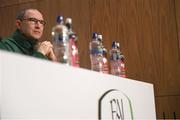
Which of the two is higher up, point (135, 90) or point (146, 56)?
point (146, 56)

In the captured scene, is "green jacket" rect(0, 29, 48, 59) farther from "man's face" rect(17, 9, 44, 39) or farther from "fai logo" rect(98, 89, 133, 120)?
"fai logo" rect(98, 89, 133, 120)

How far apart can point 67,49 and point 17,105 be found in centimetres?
52

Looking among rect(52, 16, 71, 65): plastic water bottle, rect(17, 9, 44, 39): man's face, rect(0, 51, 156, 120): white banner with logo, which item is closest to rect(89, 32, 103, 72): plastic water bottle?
→ rect(0, 51, 156, 120): white banner with logo

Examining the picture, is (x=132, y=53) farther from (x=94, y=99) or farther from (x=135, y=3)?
(x=94, y=99)

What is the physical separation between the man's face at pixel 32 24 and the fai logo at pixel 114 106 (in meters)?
0.75

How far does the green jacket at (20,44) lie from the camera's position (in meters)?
1.73

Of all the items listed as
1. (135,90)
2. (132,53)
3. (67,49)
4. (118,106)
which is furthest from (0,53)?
(132,53)

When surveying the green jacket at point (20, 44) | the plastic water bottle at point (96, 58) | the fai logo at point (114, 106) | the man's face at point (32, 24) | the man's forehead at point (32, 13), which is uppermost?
the man's forehead at point (32, 13)

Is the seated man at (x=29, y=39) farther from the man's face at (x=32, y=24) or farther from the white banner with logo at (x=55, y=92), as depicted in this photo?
the white banner with logo at (x=55, y=92)

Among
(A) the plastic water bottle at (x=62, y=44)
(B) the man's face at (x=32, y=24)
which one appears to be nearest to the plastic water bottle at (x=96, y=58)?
(A) the plastic water bottle at (x=62, y=44)

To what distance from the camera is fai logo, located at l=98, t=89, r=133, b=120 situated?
1.31 metres

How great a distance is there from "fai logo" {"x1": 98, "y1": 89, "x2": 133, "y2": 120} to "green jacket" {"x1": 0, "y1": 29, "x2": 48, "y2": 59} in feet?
1.79

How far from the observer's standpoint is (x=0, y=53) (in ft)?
2.63

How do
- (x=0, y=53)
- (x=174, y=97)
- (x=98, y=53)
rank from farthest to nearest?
(x=174, y=97) < (x=98, y=53) < (x=0, y=53)
